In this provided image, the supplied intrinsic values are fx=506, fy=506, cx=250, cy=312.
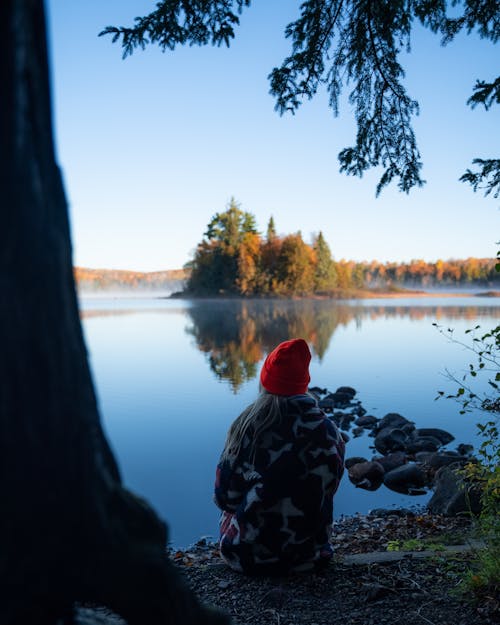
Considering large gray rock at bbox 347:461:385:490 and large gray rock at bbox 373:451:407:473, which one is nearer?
large gray rock at bbox 347:461:385:490

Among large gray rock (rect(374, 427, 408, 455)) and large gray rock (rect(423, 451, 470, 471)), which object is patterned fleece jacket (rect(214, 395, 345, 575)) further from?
large gray rock (rect(374, 427, 408, 455))

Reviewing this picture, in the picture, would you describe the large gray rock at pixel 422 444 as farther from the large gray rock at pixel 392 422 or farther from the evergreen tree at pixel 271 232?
the evergreen tree at pixel 271 232

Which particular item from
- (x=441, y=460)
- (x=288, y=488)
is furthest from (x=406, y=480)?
(x=288, y=488)

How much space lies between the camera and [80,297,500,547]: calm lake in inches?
280

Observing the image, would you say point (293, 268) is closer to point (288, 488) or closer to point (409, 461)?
point (409, 461)

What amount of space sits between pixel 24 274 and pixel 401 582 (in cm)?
286

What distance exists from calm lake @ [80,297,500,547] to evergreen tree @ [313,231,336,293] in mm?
45896

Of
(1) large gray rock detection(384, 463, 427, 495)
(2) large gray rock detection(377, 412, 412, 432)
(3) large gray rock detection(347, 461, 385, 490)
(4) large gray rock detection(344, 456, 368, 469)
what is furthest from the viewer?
(2) large gray rock detection(377, 412, 412, 432)

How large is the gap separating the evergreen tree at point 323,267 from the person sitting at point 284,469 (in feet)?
236

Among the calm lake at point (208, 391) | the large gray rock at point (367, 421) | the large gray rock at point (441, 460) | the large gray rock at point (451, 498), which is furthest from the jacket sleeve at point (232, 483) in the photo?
the large gray rock at point (367, 421)

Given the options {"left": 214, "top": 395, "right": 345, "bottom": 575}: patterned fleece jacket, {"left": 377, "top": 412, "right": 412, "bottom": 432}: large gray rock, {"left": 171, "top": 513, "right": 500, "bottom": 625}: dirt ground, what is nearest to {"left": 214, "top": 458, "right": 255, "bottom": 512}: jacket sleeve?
{"left": 214, "top": 395, "right": 345, "bottom": 575}: patterned fleece jacket

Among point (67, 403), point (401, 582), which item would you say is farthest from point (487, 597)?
point (67, 403)

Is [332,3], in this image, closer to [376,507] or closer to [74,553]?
[74,553]

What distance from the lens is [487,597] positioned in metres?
2.60
